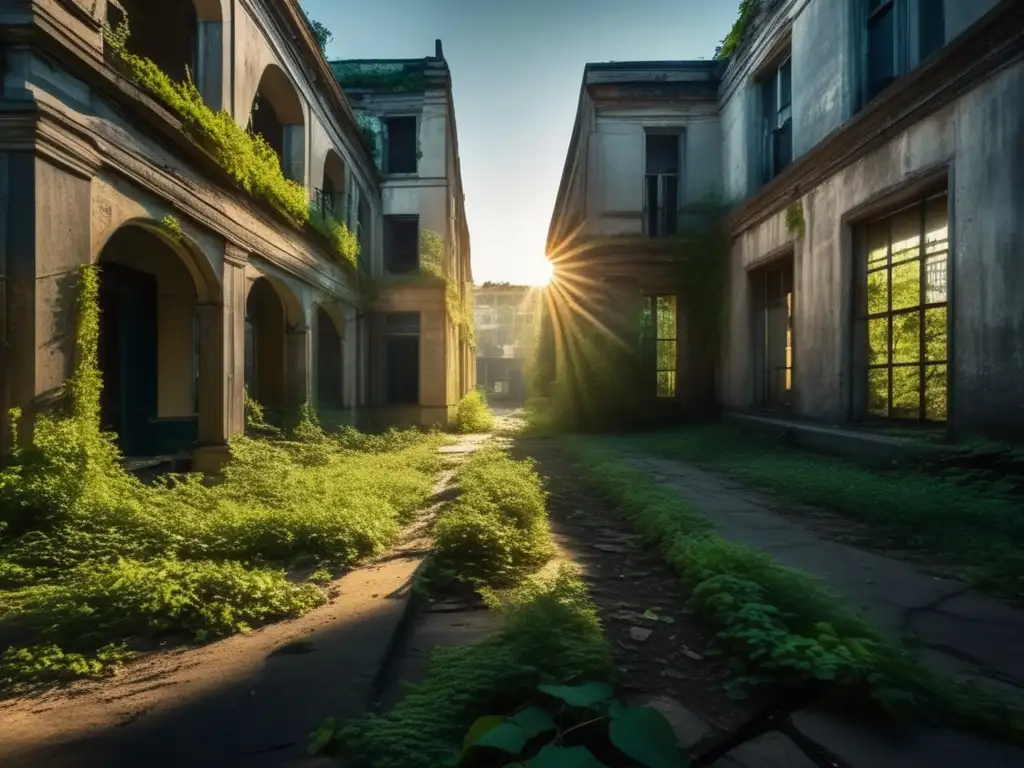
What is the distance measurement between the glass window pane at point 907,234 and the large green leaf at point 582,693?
747 centimetres

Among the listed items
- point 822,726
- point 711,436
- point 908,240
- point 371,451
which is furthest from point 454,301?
point 822,726

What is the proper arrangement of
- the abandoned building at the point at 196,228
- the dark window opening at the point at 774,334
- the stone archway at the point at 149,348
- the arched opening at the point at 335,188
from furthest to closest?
1. the arched opening at the point at 335,188
2. the dark window opening at the point at 774,334
3. the stone archway at the point at 149,348
4. the abandoned building at the point at 196,228

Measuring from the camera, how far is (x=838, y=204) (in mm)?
8102

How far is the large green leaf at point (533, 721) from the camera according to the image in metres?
1.64

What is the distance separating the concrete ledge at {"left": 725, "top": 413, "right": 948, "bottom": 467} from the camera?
6.00 metres

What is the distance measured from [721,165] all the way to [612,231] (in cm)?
299

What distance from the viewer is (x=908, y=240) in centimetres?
716

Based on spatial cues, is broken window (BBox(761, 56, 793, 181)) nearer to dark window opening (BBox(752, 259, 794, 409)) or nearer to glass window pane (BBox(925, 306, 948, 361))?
dark window opening (BBox(752, 259, 794, 409))

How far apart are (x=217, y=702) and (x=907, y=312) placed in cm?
822

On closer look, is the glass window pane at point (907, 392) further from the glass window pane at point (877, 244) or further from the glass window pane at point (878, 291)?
the glass window pane at point (877, 244)

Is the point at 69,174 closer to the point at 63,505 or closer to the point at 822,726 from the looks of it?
the point at 63,505

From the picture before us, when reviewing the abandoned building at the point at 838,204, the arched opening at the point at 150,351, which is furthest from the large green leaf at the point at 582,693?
the arched opening at the point at 150,351

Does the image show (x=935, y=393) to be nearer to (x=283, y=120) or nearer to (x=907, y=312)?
(x=907, y=312)

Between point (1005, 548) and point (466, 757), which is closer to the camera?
point (466, 757)
